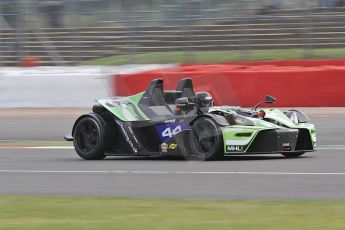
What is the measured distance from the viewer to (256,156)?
12.0m

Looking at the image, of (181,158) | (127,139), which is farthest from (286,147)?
(127,139)

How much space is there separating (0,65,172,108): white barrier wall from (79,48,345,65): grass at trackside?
0.75 feet

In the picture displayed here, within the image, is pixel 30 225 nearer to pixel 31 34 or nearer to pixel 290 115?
pixel 290 115

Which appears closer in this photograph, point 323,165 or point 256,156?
point 323,165

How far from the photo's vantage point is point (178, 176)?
9977 mm

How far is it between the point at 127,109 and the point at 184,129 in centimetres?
104

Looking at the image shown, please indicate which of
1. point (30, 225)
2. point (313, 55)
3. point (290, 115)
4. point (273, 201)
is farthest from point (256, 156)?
point (313, 55)

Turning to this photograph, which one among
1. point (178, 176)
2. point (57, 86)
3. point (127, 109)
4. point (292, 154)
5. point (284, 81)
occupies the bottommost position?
point (292, 154)

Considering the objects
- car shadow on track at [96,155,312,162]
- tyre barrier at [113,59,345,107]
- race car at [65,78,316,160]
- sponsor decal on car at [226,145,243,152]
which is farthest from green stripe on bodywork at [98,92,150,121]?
tyre barrier at [113,59,345,107]

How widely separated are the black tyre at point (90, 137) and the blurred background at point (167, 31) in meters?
9.33

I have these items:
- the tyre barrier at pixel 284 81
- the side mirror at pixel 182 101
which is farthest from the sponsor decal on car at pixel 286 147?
the tyre barrier at pixel 284 81

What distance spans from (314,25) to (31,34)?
24.7 ft

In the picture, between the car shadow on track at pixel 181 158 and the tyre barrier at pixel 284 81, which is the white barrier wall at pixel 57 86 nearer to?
the tyre barrier at pixel 284 81

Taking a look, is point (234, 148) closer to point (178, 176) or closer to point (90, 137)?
point (178, 176)
